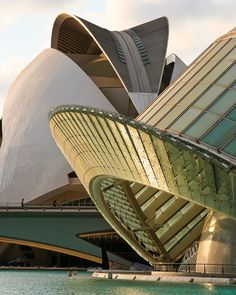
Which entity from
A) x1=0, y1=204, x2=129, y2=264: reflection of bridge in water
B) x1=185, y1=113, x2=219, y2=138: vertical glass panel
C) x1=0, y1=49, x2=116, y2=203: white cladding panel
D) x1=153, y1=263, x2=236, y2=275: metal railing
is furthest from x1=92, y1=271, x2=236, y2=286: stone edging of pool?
x1=0, y1=49, x2=116, y2=203: white cladding panel

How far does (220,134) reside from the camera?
75.5 ft

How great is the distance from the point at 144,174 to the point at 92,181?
455 centimetres

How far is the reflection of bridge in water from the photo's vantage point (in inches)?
2014

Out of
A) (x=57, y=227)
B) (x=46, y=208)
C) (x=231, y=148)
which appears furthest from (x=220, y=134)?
(x=57, y=227)

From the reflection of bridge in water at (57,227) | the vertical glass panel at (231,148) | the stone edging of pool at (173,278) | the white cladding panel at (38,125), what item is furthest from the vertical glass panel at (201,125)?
the white cladding panel at (38,125)

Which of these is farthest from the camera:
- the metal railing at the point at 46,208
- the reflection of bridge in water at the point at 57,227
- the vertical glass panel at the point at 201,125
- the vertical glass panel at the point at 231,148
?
the reflection of bridge in water at the point at 57,227

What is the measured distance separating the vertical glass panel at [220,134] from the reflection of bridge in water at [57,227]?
2844 centimetres

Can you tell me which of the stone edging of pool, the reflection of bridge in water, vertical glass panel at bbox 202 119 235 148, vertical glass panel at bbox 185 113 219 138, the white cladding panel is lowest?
the stone edging of pool

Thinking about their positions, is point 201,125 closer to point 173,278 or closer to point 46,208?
point 173,278

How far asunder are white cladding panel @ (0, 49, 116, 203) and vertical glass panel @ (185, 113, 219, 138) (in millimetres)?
31946

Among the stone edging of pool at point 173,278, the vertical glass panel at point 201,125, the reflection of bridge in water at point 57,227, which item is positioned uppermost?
the reflection of bridge in water at point 57,227

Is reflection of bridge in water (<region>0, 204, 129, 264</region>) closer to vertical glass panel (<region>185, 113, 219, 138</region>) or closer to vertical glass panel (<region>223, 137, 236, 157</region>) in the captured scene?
vertical glass panel (<region>185, 113, 219, 138</region>)

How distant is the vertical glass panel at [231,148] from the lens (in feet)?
73.1

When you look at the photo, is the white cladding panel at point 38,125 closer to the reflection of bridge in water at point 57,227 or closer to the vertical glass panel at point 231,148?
the reflection of bridge in water at point 57,227
